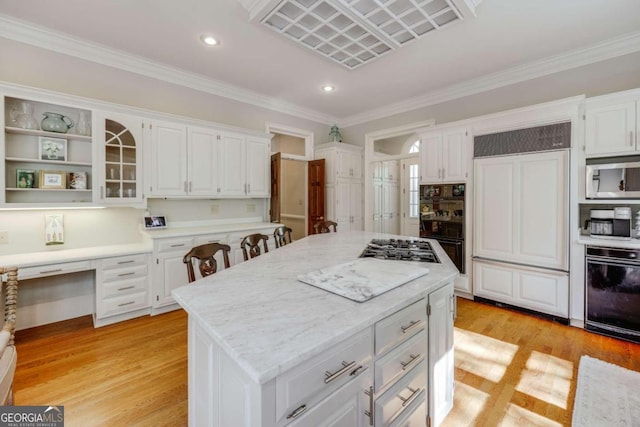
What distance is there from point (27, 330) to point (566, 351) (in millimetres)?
5089

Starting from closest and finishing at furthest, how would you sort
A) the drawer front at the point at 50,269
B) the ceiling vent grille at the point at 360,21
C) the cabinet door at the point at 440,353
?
the cabinet door at the point at 440,353
the ceiling vent grille at the point at 360,21
the drawer front at the point at 50,269

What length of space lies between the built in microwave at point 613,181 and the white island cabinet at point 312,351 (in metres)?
2.32

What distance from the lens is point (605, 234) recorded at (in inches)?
112

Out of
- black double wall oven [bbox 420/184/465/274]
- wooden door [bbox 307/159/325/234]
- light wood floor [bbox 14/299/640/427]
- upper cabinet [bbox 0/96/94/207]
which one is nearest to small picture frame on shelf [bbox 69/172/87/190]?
upper cabinet [bbox 0/96/94/207]

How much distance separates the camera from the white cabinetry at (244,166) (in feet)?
12.7

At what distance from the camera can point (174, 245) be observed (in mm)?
3238

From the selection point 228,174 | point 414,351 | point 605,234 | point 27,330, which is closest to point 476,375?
point 414,351

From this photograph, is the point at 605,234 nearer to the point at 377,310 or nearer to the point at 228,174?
the point at 377,310

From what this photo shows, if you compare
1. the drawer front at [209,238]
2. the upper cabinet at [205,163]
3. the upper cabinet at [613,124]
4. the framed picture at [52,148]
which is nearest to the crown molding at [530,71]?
the upper cabinet at [613,124]

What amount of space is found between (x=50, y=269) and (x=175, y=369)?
1.56 metres

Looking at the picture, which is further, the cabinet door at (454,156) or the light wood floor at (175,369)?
the cabinet door at (454,156)

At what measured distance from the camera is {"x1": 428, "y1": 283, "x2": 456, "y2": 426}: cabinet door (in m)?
1.47

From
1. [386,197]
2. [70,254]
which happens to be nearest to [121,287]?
[70,254]

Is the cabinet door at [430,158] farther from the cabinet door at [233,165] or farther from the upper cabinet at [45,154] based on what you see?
the upper cabinet at [45,154]
